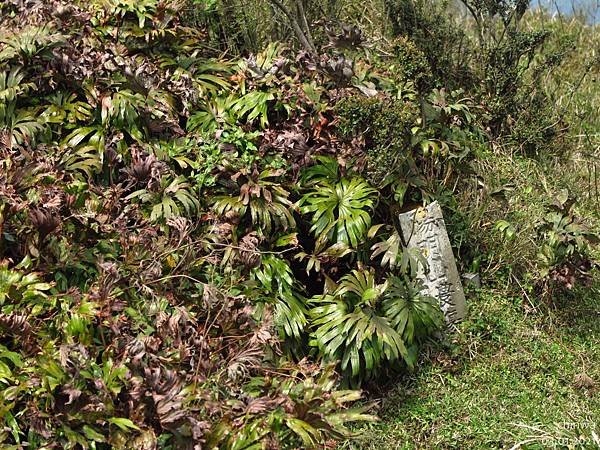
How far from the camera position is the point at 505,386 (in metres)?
5.11

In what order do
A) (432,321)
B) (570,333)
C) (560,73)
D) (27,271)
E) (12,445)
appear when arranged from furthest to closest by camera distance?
(560,73)
(570,333)
(432,321)
(27,271)
(12,445)

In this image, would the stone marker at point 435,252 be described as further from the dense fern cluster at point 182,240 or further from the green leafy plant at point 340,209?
the green leafy plant at point 340,209

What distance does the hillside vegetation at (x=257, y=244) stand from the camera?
148 inches

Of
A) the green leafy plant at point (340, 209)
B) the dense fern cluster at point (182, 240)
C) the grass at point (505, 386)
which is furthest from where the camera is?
the green leafy plant at point (340, 209)

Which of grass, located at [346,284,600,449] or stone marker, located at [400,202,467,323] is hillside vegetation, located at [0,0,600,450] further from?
stone marker, located at [400,202,467,323]

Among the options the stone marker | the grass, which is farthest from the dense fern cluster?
the grass

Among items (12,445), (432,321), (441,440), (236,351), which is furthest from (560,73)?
(12,445)

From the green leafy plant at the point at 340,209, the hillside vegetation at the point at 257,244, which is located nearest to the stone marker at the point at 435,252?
the hillside vegetation at the point at 257,244

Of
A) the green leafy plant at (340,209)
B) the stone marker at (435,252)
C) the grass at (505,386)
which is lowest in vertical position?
the grass at (505,386)

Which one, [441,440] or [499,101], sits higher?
[499,101]

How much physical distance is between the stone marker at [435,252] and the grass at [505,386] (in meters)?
0.21

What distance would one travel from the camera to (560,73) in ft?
27.2

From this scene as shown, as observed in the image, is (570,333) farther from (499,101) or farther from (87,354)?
(87,354)

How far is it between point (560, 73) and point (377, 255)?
3.99 meters
